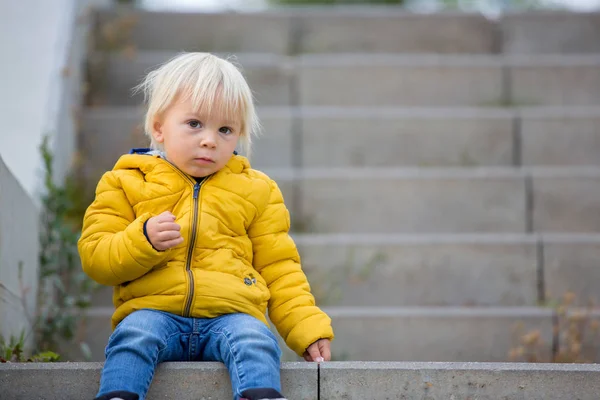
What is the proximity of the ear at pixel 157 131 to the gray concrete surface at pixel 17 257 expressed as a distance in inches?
16.9

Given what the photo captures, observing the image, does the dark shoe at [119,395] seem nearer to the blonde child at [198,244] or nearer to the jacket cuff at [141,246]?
the blonde child at [198,244]

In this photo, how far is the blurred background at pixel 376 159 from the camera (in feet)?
10.4

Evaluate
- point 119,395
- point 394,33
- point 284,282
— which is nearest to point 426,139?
point 394,33

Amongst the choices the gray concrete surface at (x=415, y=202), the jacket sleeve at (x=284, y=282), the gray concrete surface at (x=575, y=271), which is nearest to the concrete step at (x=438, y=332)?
the gray concrete surface at (x=575, y=271)

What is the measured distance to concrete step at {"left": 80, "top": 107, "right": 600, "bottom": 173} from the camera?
4223 mm

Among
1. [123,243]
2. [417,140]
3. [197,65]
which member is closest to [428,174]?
[417,140]

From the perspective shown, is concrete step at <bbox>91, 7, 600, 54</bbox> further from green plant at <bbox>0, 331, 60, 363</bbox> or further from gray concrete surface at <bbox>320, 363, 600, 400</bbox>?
gray concrete surface at <bbox>320, 363, 600, 400</bbox>

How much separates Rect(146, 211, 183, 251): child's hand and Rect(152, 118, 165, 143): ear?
1.08 feet

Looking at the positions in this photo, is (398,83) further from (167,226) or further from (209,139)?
(167,226)

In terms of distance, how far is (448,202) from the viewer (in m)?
3.95

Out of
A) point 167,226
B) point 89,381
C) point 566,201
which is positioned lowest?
point 89,381

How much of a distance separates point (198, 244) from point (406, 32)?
3119 mm

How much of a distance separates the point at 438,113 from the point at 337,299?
127 centimetres

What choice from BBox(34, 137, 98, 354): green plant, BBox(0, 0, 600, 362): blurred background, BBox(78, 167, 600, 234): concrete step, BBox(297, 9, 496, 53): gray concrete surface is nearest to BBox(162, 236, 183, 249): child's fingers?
BBox(0, 0, 600, 362): blurred background
